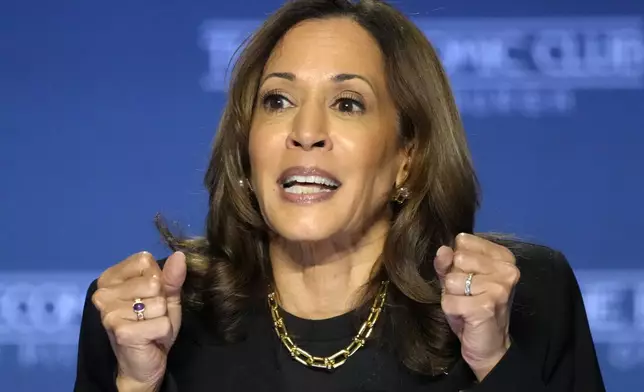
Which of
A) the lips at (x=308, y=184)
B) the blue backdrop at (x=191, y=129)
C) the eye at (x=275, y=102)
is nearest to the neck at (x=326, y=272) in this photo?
the lips at (x=308, y=184)

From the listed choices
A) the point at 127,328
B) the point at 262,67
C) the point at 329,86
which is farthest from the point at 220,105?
the point at 127,328

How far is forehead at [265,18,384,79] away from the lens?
78.2 inches

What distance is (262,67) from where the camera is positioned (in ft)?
6.97

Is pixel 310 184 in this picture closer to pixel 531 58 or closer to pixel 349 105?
pixel 349 105

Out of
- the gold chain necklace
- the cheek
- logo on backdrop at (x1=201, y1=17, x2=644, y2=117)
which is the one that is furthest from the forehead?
logo on backdrop at (x1=201, y1=17, x2=644, y2=117)

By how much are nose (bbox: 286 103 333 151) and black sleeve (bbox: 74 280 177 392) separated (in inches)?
19.0

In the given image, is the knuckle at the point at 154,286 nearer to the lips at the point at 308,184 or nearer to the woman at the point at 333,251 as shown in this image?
the woman at the point at 333,251

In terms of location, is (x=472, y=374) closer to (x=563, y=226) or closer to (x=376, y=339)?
(x=376, y=339)

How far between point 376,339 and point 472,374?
0.61ft

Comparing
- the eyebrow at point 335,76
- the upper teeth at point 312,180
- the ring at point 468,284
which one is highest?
the eyebrow at point 335,76

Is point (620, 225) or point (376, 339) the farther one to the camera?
point (620, 225)

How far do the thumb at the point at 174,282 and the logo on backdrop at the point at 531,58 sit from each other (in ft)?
3.41

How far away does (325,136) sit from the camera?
1.91m

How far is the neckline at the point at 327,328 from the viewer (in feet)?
6.47
